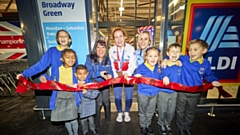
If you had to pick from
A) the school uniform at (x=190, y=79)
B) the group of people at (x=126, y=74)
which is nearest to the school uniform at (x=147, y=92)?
the group of people at (x=126, y=74)

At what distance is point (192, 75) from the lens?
189cm

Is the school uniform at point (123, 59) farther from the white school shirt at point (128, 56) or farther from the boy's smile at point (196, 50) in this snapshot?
the boy's smile at point (196, 50)

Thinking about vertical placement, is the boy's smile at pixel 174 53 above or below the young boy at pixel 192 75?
above

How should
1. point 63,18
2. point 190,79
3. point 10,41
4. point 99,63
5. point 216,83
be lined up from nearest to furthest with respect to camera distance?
point 216,83, point 190,79, point 99,63, point 63,18, point 10,41

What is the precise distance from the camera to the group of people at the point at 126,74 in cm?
178

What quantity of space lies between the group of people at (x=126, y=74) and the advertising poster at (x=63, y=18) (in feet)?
2.03

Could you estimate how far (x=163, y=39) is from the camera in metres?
2.71

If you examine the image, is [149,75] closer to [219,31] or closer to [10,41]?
[219,31]

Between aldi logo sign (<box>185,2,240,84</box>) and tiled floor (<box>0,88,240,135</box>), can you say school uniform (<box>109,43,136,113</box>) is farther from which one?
aldi logo sign (<box>185,2,240,84</box>)

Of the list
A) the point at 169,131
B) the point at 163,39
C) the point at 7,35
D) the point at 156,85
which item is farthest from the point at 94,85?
the point at 7,35

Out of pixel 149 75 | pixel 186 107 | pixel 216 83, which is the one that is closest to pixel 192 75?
pixel 216 83

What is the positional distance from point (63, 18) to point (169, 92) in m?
2.40

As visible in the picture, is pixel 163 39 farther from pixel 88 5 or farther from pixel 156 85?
pixel 88 5

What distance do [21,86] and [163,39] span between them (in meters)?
2.77
